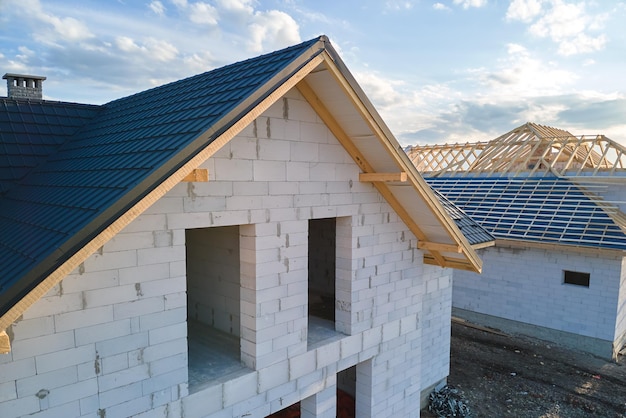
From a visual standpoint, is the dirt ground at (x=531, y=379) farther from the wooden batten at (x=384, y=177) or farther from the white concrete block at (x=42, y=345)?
the white concrete block at (x=42, y=345)

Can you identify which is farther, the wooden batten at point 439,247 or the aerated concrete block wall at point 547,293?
the aerated concrete block wall at point 547,293

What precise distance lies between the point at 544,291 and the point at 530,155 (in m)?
6.39

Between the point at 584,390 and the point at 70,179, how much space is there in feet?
42.9

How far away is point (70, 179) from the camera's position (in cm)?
478

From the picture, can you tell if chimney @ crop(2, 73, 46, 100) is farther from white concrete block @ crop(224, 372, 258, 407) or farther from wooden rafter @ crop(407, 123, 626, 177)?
wooden rafter @ crop(407, 123, 626, 177)

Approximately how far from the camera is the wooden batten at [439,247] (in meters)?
7.48

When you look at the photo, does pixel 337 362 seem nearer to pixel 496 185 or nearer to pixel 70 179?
pixel 70 179

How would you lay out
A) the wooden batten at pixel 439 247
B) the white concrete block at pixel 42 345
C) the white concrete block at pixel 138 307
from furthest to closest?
the wooden batten at pixel 439 247 < the white concrete block at pixel 138 307 < the white concrete block at pixel 42 345

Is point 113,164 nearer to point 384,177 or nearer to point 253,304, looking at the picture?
point 253,304

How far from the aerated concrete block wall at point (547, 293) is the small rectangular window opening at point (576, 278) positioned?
0.19 metres

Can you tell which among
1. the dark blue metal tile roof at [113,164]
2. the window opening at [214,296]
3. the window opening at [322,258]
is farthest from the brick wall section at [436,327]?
the dark blue metal tile roof at [113,164]

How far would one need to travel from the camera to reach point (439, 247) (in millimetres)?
7816

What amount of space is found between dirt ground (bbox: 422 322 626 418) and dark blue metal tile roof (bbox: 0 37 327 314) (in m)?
9.05

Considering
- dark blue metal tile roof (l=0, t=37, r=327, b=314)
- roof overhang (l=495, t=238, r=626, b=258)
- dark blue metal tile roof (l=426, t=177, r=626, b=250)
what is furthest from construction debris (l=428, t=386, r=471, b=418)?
dark blue metal tile roof (l=0, t=37, r=327, b=314)
